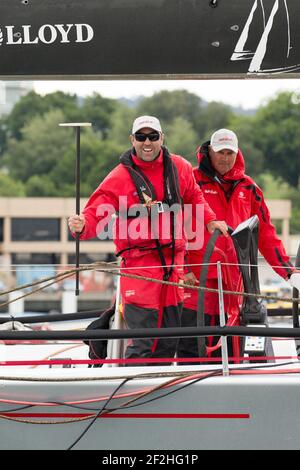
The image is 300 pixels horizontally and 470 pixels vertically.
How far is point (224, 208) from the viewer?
6.65m

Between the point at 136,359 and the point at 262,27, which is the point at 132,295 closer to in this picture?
the point at 136,359

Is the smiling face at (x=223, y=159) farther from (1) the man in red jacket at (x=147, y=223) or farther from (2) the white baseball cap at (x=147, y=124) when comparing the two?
(2) the white baseball cap at (x=147, y=124)

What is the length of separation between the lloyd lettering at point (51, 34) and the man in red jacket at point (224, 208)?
3.30 feet

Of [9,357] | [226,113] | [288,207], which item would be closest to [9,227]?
[288,207]

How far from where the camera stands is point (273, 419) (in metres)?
5.21

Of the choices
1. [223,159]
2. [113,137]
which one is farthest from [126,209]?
[113,137]

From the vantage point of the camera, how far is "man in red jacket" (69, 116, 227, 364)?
5965mm

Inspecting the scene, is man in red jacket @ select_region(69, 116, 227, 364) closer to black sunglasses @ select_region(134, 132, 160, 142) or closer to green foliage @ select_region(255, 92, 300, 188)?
black sunglasses @ select_region(134, 132, 160, 142)

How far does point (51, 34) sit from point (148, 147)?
810mm

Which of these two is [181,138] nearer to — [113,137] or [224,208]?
[113,137]

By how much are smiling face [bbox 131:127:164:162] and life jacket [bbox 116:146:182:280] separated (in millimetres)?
81

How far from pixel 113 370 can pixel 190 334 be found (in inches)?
17.4

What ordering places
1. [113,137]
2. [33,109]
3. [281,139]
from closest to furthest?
[113,137] → [281,139] → [33,109]

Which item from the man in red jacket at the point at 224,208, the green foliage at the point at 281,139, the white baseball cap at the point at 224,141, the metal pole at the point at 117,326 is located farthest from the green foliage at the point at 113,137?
the metal pole at the point at 117,326
